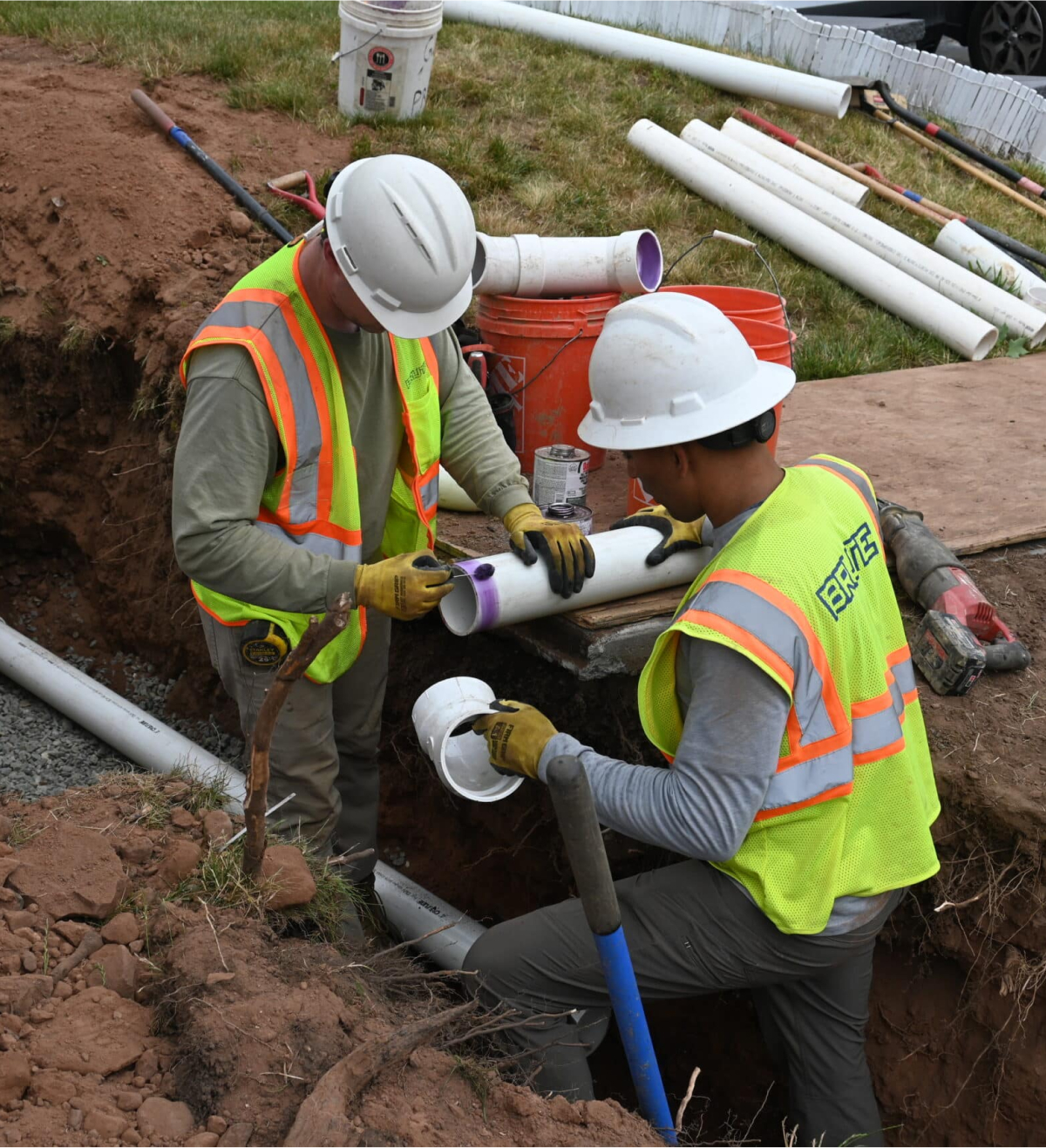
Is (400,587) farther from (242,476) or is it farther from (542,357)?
(542,357)

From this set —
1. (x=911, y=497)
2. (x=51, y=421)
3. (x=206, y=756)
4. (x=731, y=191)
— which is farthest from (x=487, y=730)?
(x=731, y=191)

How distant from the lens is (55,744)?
508 centimetres

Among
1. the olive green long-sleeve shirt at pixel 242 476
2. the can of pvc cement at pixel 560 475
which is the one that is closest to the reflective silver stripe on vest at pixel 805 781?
the olive green long-sleeve shirt at pixel 242 476

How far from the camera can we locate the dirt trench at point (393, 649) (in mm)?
3346

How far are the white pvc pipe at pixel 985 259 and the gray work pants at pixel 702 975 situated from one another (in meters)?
5.17

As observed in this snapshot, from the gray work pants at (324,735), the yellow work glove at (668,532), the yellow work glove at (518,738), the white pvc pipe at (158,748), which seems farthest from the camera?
the white pvc pipe at (158,748)

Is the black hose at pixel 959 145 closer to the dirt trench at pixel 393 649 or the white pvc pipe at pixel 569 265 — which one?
the dirt trench at pixel 393 649

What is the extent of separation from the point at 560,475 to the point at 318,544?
1017 millimetres

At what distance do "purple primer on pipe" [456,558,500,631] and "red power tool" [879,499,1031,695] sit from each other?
142cm

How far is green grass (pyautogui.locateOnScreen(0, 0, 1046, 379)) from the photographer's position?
6352 millimetres

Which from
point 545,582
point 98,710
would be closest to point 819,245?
point 545,582

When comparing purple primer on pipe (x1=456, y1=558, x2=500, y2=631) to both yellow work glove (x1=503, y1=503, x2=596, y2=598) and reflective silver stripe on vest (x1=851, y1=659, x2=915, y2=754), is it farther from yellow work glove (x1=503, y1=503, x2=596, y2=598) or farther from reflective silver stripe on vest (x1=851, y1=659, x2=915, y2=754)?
reflective silver stripe on vest (x1=851, y1=659, x2=915, y2=754)

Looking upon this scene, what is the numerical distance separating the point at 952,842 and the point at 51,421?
4725 mm

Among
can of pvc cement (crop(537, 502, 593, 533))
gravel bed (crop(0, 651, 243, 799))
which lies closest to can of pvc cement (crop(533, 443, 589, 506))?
can of pvc cement (crop(537, 502, 593, 533))
